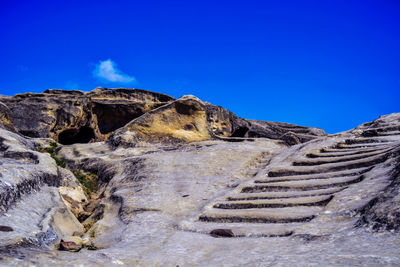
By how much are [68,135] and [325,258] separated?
16.9 m

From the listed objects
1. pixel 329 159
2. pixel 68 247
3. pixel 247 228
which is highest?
pixel 329 159

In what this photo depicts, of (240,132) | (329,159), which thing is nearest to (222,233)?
(329,159)

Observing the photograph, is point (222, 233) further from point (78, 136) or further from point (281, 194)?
point (78, 136)

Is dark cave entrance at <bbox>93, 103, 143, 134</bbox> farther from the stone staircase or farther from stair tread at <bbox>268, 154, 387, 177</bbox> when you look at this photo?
stair tread at <bbox>268, 154, 387, 177</bbox>

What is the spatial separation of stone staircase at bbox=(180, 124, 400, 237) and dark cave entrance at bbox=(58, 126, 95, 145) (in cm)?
1221

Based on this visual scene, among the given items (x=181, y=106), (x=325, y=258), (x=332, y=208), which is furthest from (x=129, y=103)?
(x=325, y=258)

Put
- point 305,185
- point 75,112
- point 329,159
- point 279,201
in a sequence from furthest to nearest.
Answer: point 75,112 < point 329,159 < point 305,185 < point 279,201

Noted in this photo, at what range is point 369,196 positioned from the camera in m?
5.23

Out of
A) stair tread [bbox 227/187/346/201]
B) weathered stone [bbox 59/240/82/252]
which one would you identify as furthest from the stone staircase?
weathered stone [bbox 59/240/82/252]

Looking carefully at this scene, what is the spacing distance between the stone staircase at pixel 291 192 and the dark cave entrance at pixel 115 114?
12258mm

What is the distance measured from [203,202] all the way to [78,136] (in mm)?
13307

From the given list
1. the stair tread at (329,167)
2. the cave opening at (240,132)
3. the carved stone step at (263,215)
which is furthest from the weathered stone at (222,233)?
the cave opening at (240,132)

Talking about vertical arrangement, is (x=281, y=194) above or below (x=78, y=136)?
below

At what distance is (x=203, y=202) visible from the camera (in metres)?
7.14
